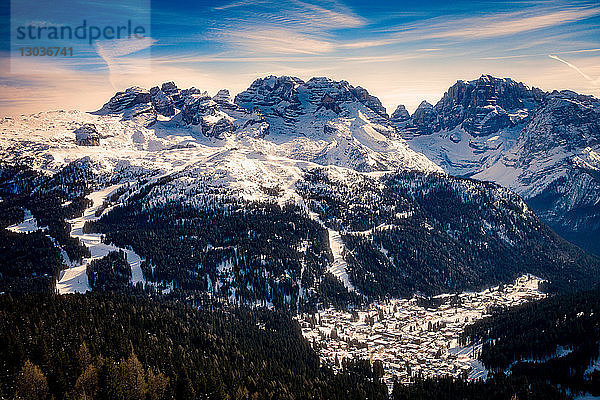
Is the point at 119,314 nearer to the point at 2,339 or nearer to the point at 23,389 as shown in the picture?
the point at 2,339

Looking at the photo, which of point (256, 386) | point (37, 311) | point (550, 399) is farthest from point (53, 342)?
point (550, 399)

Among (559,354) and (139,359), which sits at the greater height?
(139,359)

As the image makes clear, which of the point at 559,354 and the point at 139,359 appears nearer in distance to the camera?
the point at 139,359

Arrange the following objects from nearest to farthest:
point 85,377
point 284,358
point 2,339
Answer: point 85,377
point 2,339
point 284,358

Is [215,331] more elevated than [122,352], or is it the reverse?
[122,352]

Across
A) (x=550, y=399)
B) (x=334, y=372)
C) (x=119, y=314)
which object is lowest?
(x=334, y=372)

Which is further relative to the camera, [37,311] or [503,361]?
[503,361]

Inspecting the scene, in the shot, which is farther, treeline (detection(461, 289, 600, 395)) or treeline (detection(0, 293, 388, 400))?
treeline (detection(461, 289, 600, 395))

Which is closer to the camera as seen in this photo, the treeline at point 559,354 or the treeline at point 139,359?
the treeline at point 139,359
